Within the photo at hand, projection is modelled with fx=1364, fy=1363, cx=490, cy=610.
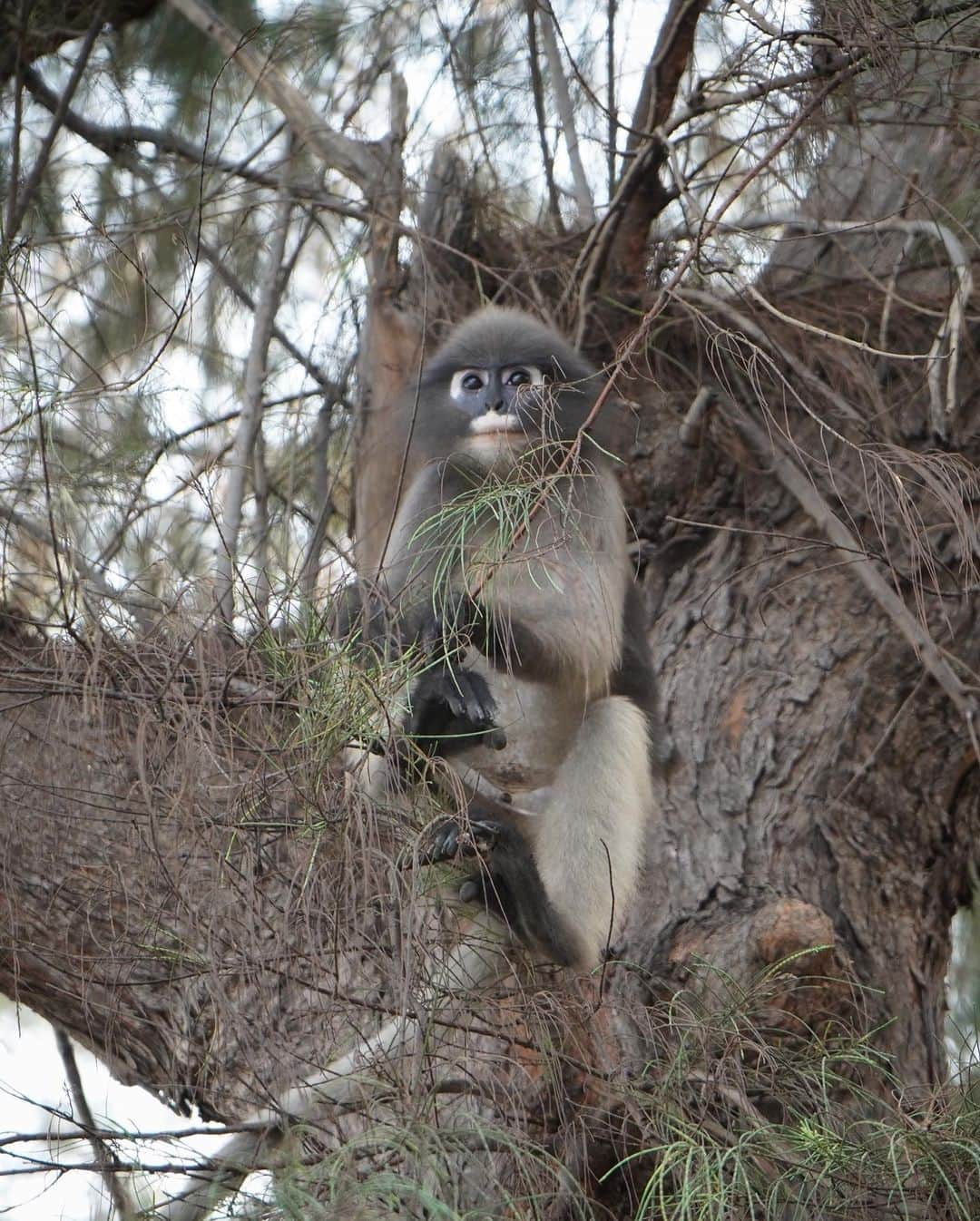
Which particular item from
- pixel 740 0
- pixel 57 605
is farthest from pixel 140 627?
pixel 740 0

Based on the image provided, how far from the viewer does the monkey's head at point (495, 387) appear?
Answer: 4.04 meters

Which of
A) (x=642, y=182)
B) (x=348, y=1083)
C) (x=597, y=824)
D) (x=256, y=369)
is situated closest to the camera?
(x=348, y=1083)

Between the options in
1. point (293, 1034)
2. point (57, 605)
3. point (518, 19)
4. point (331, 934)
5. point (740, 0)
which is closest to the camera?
point (331, 934)

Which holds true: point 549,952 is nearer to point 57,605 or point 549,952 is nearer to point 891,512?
point 57,605

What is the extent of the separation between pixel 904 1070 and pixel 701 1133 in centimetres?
143

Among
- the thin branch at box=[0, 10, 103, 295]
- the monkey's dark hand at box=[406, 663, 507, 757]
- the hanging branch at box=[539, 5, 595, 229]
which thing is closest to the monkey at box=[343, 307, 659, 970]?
the monkey's dark hand at box=[406, 663, 507, 757]

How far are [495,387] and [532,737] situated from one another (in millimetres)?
1074

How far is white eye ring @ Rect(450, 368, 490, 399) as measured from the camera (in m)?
4.23

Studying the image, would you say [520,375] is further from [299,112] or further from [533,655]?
[299,112]

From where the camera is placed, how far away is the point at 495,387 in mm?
4164

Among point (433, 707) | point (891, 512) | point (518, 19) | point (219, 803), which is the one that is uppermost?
point (518, 19)

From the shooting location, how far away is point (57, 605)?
2.82 metres

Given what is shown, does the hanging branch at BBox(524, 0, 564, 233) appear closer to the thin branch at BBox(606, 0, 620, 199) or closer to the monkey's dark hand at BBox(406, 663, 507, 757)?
the thin branch at BBox(606, 0, 620, 199)

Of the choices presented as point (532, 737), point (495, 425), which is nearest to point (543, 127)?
point (495, 425)
